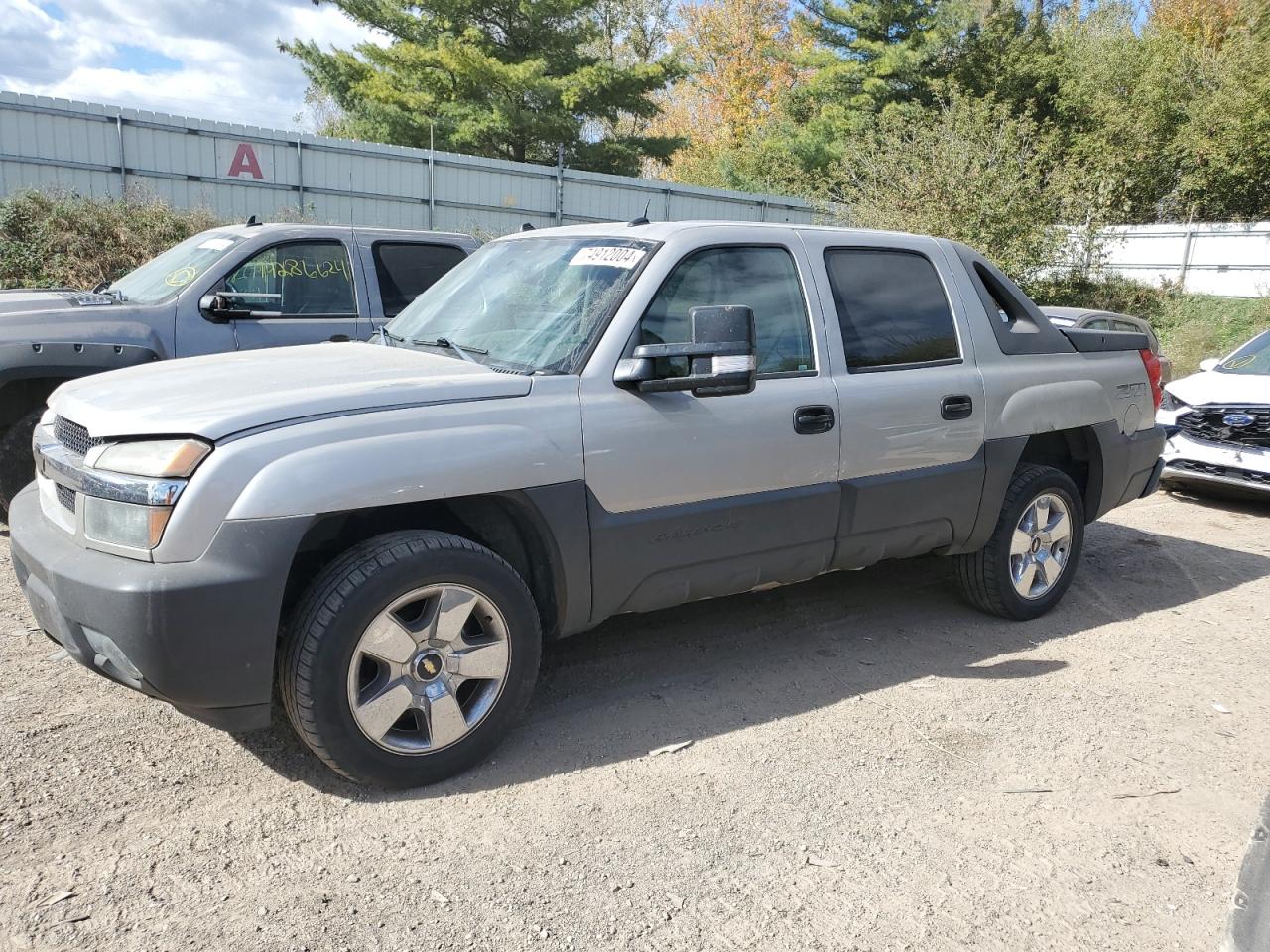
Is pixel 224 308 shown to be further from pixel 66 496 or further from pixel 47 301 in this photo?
pixel 66 496

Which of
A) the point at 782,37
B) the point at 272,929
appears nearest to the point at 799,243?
the point at 272,929

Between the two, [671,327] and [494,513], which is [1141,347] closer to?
[671,327]

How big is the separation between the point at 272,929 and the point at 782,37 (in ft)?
136

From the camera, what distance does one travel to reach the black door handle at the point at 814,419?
4.00m

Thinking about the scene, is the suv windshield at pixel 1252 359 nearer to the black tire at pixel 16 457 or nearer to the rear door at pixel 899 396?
the rear door at pixel 899 396

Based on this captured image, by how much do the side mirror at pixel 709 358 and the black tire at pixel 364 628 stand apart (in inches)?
32.5

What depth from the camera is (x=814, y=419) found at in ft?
13.3

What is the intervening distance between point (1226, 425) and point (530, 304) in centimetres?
662

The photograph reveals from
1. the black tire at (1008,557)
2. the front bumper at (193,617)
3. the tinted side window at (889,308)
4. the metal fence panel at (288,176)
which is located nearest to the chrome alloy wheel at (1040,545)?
the black tire at (1008,557)

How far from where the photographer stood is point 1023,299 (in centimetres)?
501

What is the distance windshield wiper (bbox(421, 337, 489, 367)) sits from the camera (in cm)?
380

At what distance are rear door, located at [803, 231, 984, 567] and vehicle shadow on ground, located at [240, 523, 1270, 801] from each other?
0.53 meters

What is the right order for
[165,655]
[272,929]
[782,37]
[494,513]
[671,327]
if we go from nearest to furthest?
[272,929] < [165,655] < [494,513] < [671,327] < [782,37]

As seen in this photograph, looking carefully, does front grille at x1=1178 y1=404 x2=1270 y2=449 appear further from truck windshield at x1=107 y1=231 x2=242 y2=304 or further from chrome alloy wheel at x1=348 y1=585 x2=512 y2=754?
truck windshield at x1=107 y1=231 x2=242 y2=304
